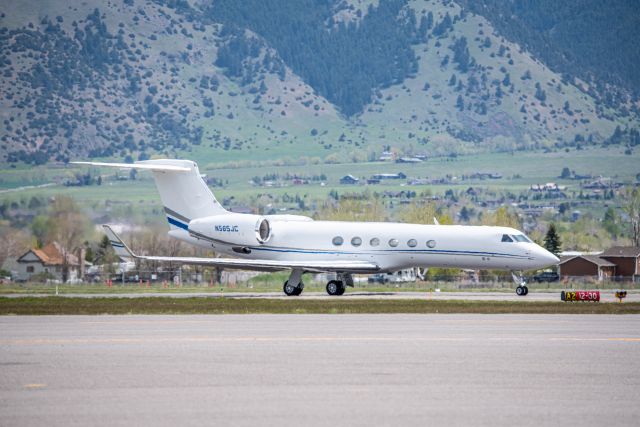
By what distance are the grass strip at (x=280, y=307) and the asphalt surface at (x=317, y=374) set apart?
239 inches

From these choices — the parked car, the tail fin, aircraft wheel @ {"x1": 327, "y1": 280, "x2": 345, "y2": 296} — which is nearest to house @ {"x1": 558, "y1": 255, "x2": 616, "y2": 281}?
the parked car

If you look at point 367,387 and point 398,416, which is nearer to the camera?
point 398,416

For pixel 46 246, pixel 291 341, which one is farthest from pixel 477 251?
pixel 46 246

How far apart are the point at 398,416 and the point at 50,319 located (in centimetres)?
1626

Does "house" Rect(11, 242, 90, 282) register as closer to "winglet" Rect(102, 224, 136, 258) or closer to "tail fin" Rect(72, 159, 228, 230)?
"tail fin" Rect(72, 159, 228, 230)

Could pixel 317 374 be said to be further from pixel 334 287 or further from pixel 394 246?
pixel 334 287

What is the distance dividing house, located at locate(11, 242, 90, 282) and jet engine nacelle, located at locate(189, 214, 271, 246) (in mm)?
31635

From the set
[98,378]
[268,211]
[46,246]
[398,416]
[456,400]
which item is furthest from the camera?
[268,211]

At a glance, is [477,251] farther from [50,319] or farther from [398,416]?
[398,416]

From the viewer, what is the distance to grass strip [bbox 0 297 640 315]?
3381 cm

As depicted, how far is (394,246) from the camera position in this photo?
48.2 meters

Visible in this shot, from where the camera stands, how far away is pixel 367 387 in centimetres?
1755

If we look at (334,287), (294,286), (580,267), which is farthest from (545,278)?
(294,286)

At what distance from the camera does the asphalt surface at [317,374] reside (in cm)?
1555
